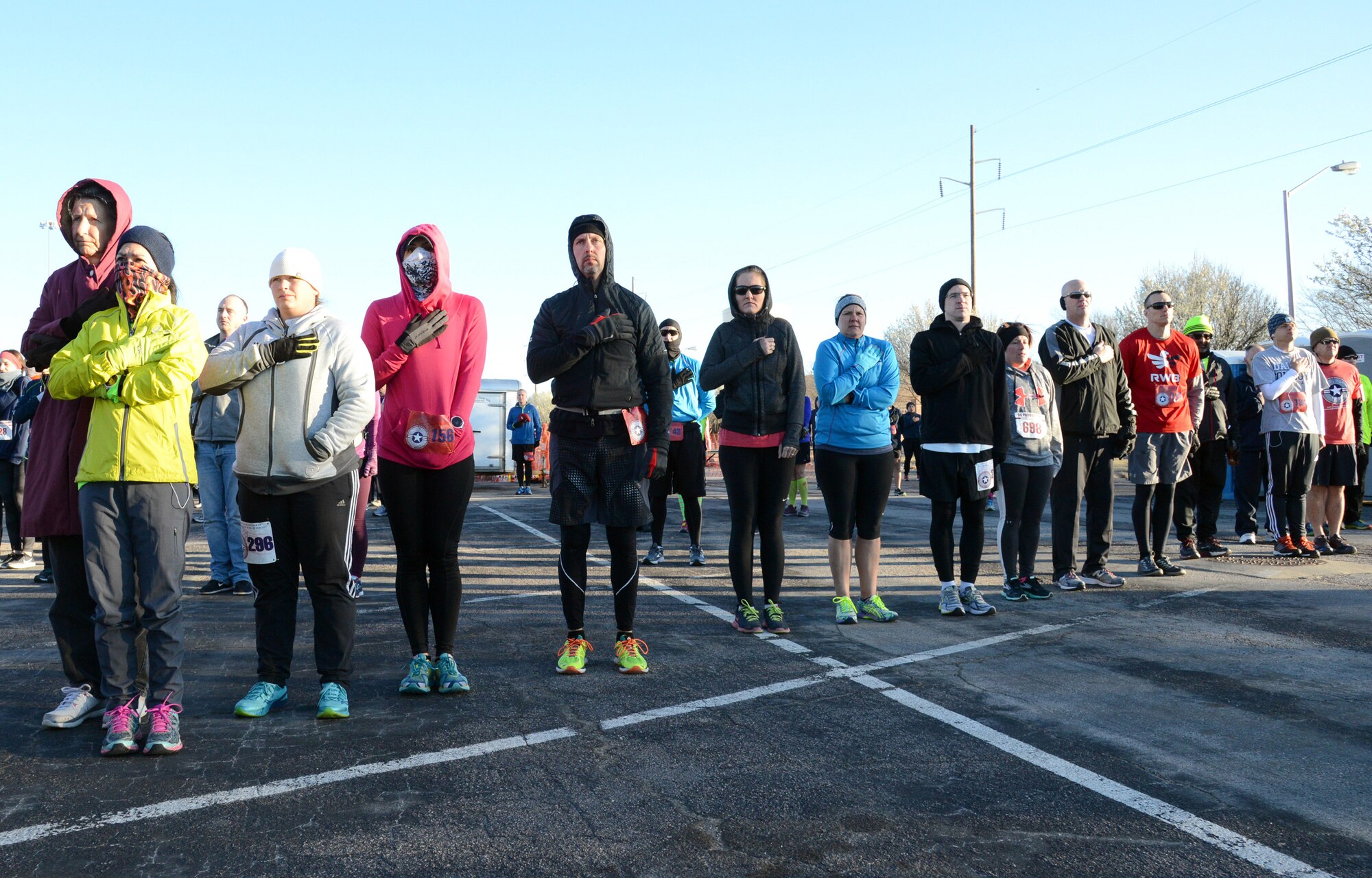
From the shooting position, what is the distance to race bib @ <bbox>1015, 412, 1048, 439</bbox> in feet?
23.2

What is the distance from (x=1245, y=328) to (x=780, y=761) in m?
50.8

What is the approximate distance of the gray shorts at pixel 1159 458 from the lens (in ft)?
26.9

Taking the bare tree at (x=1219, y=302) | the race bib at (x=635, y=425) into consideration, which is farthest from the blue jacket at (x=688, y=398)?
the bare tree at (x=1219, y=302)

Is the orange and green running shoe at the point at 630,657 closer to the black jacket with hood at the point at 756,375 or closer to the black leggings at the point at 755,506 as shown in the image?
the black leggings at the point at 755,506

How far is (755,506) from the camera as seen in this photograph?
6000 mm

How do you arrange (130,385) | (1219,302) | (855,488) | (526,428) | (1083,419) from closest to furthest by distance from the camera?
1. (130,385)
2. (855,488)
3. (1083,419)
4. (526,428)
5. (1219,302)

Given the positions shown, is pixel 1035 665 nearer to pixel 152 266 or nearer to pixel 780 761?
pixel 780 761

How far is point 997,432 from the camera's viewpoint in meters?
6.66

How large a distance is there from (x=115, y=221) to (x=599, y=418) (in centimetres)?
230

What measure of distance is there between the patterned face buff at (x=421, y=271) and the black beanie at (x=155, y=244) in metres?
0.98

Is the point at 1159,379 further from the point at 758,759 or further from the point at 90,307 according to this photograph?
the point at 90,307

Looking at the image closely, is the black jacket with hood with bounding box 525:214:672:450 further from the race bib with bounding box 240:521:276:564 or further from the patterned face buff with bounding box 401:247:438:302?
the race bib with bounding box 240:521:276:564

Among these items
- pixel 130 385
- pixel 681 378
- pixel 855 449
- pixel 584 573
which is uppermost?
pixel 681 378

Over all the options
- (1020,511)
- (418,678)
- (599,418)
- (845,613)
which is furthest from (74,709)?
(1020,511)
